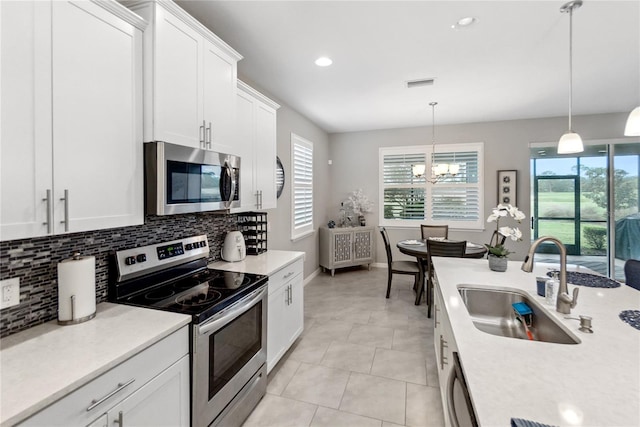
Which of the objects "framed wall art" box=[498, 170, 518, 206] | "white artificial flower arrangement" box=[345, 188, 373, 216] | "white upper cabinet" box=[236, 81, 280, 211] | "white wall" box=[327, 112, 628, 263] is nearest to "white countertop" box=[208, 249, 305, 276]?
"white upper cabinet" box=[236, 81, 280, 211]

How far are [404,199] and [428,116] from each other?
161cm

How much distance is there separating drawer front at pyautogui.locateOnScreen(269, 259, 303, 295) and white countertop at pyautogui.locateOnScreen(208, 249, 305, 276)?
1.7 inches

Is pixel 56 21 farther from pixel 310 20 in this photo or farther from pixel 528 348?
pixel 528 348

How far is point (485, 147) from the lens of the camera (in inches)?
207

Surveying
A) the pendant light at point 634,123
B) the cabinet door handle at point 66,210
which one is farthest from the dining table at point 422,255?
the cabinet door handle at point 66,210

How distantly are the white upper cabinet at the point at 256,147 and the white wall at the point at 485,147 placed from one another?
10.5 ft

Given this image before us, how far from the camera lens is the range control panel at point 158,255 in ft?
5.55

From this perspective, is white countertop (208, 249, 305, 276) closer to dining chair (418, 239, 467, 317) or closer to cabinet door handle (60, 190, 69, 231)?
cabinet door handle (60, 190, 69, 231)

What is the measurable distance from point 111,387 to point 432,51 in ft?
10.4

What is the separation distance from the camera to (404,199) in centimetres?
578

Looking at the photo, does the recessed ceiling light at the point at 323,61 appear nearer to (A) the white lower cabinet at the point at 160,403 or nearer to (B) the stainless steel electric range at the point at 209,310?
(B) the stainless steel electric range at the point at 209,310

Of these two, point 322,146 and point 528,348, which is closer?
point 528,348

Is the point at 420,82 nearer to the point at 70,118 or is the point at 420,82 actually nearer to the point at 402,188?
the point at 402,188

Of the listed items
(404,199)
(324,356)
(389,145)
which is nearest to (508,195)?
(404,199)
